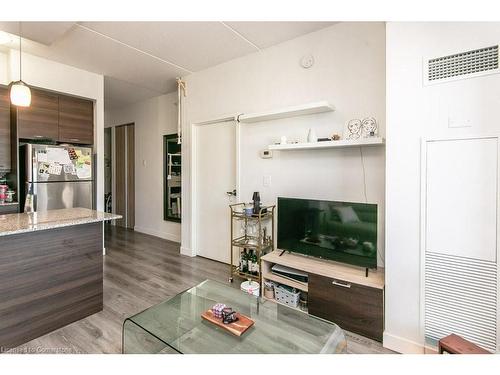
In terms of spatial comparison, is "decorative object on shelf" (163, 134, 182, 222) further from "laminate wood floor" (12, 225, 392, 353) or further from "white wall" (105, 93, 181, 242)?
"laminate wood floor" (12, 225, 392, 353)

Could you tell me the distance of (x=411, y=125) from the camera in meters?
1.74

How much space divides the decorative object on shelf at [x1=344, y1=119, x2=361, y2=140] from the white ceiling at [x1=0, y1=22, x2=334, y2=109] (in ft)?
3.51

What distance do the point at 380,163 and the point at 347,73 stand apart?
0.96 m

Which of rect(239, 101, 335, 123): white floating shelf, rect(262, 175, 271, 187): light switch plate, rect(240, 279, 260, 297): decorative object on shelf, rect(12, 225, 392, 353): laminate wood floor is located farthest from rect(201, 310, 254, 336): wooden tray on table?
rect(239, 101, 335, 123): white floating shelf

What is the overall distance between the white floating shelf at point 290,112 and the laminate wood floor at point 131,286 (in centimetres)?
198

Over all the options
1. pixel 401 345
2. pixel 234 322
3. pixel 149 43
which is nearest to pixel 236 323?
pixel 234 322

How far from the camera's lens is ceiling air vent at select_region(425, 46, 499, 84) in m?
1.51

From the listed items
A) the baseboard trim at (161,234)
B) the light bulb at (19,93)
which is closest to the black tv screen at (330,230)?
the light bulb at (19,93)

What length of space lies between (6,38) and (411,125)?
4.27 m

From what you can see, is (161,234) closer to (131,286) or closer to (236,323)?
(131,286)

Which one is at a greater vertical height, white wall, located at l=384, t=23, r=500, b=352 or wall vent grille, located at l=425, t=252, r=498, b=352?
white wall, located at l=384, t=23, r=500, b=352

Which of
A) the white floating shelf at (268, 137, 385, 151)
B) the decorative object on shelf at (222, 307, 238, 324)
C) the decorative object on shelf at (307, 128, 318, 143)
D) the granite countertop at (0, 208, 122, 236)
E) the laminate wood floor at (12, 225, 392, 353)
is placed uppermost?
the decorative object on shelf at (307, 128, 318, 143)
